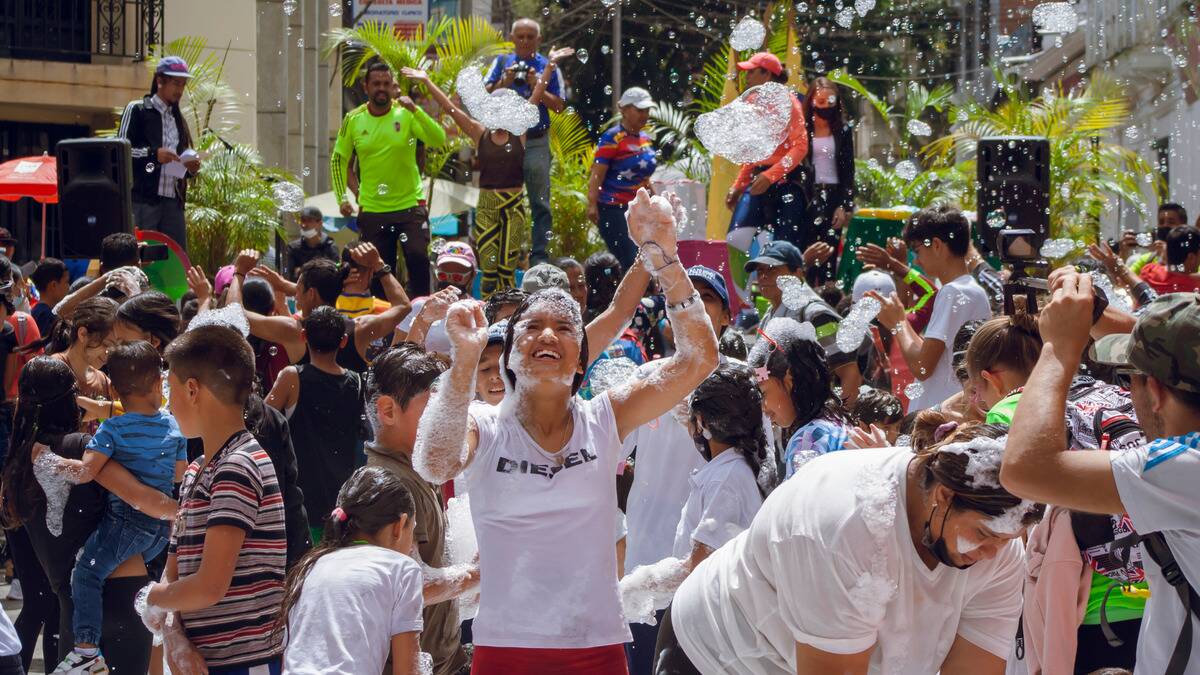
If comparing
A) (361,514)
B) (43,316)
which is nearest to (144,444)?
(361,514)

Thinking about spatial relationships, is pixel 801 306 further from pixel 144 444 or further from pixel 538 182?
pixel 538 182

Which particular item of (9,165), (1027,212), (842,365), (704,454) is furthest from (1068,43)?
(704,454)

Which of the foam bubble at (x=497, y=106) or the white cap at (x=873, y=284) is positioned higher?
the foam bubble at (x=497, y=106)

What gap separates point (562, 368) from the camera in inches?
141

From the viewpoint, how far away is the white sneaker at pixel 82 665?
525 cm

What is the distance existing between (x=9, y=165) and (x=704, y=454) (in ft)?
39.8

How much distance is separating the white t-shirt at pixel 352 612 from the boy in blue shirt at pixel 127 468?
176 centimetres

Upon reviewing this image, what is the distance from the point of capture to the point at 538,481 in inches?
138

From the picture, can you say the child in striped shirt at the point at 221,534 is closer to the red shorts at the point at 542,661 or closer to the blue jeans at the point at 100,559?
the red shorts at the point at 542,661

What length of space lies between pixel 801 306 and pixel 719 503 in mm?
2969

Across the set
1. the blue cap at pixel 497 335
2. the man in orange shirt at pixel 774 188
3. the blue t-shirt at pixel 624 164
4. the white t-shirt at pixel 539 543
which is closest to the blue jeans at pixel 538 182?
the blue t-shirt at pixel 624 164

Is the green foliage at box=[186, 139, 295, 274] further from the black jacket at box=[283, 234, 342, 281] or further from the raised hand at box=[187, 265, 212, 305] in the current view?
the raised hand at box=[187, 265, 212, 305]

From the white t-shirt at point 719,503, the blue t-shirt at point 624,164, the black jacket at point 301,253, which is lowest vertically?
the white t-shirt at point 719,503

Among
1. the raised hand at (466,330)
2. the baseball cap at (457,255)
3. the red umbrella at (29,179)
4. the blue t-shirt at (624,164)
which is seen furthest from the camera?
the red umbrella at (29,179)
